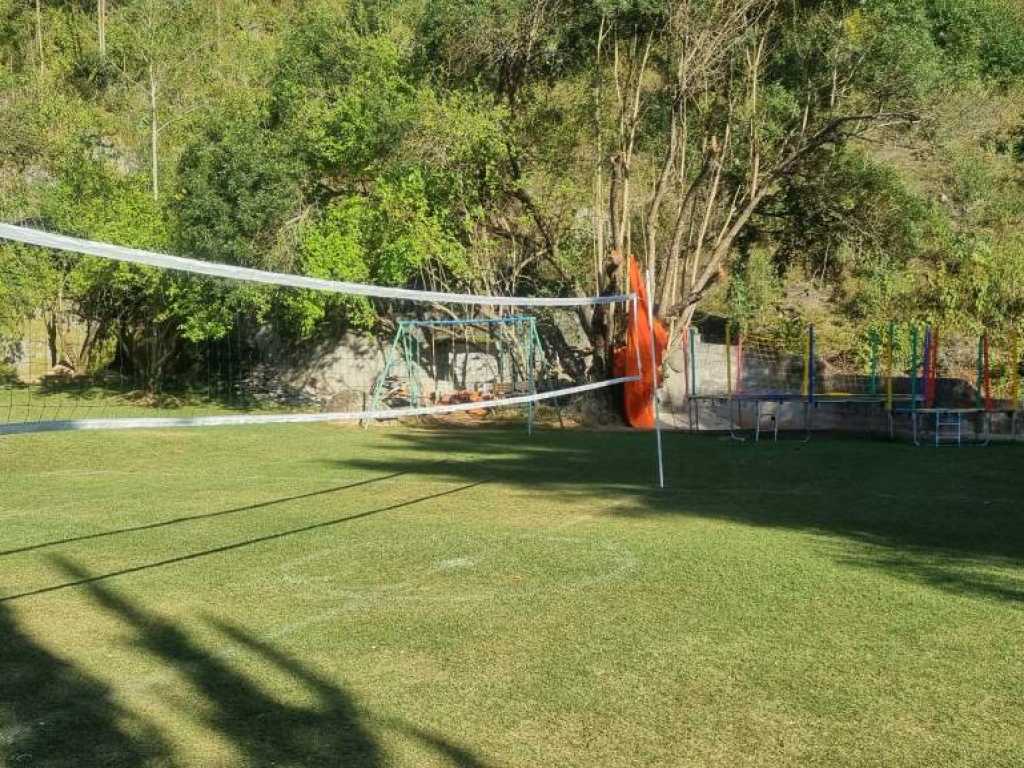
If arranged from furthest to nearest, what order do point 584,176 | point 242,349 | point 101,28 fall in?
point 101,28 → point 242,349 → point 584,176

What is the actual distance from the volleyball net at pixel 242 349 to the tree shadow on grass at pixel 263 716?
581 inches

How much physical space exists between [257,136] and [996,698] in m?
22.4

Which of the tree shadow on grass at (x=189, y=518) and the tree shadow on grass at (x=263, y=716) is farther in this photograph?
the tree shadow on grass at (x=189, y=518)

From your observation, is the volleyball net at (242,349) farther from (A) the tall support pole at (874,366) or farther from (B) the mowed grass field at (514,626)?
(B) the mowed grass field at (514,626)

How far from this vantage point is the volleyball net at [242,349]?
23453 mm

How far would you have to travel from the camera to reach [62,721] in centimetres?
415

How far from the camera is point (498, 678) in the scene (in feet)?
15.2

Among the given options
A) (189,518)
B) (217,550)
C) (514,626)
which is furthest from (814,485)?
(514,626)

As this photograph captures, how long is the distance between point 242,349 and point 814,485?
19.7m

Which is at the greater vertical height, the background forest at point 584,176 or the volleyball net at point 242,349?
the background forest at point 584,176

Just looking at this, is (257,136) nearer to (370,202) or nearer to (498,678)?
(370,202)

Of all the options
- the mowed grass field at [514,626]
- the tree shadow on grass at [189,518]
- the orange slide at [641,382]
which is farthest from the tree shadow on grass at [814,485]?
the orange slide at [641,382]

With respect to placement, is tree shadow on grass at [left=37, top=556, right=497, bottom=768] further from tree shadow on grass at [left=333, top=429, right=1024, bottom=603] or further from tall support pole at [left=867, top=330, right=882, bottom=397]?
tall support pole at [left=867, top=330, right=882, bottom=397]

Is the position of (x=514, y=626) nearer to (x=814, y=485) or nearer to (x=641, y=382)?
(x=814, y=485)
